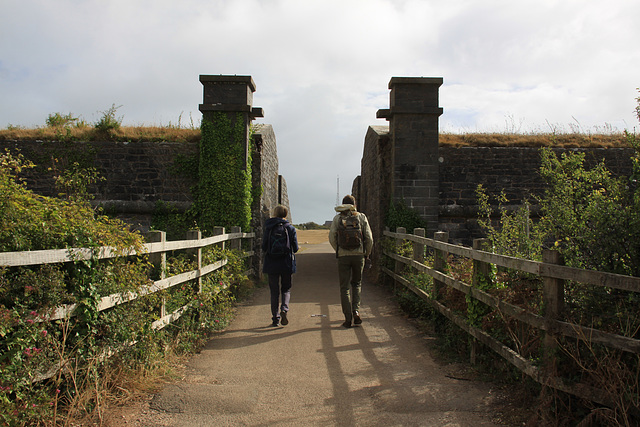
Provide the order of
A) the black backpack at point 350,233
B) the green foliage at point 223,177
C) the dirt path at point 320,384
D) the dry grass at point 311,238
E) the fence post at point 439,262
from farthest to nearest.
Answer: the dry grass at point 311,238, the green foliage at point 223,177, the black backpack at point 350,233, the fence post at point 439,262, the dirt path at point 320,384

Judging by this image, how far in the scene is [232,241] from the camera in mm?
9211

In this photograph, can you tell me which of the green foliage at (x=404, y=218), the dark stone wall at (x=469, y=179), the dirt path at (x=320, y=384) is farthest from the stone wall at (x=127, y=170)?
the dirt path at (x=320, y=384)

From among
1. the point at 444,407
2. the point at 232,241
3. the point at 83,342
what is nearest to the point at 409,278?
the point at 232,241

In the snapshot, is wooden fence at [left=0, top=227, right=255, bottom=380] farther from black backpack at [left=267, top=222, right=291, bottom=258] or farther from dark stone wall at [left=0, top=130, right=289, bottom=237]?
dark stone wall at [left=0, top=130, right=289, bottom=237]

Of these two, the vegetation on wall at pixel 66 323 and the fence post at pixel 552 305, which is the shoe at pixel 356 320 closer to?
the vegetation on wall at pixel 66 323

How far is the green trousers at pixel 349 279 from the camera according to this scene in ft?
22.2

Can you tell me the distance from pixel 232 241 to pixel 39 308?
19.5ft

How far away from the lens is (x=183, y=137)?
1188 cm

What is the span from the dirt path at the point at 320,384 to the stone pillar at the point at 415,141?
15.1 feet

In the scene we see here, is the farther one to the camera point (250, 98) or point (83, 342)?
point (250, 98)

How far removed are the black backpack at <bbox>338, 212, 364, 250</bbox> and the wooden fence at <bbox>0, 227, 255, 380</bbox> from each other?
195cm

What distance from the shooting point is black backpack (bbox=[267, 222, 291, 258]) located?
6922 millimetres

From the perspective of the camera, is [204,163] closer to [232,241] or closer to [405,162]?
[232,241]

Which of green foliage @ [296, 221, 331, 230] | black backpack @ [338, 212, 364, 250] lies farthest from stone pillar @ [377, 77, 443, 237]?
green foliage @ [296, 221, 331, 230]
